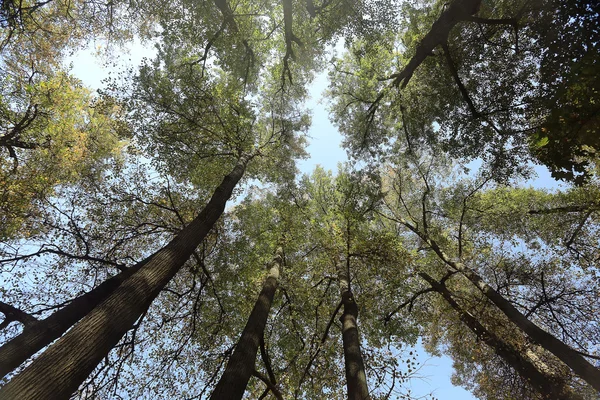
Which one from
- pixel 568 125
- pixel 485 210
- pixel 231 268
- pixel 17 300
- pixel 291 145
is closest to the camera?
pixel 568 125

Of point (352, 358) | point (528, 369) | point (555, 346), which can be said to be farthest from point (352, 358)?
point (528, 369)

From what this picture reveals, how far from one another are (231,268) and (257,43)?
9716 millimetres

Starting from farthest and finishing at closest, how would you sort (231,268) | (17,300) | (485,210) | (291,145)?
(291,145)
(485,210)
(231,268)
(17,300)

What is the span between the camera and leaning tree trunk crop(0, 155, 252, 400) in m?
2.72

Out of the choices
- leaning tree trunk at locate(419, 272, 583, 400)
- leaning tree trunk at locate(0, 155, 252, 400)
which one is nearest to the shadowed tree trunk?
leaning tree trunk at locate(419, 272, 583, 400)

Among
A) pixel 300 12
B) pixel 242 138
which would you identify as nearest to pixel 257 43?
pixel 300 12

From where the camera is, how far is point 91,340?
3.28 meters

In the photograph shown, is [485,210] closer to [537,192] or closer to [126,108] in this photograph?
[537,192]

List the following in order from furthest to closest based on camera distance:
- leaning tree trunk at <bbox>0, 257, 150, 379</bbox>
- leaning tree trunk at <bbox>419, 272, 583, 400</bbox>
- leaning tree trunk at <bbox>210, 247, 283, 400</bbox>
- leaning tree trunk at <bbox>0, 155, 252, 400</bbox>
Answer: leaning tree trunk at <bbox>419, 272, 583, 400</bbox> → leaning tree trunk at <bbox>210, 247, 283, 400</bbox> → leaning tree trunk at <bbox>0, 257, 150, 379</bbox> → leaning tree trunk at <bbox>0, 155, 252, 400</bbox>

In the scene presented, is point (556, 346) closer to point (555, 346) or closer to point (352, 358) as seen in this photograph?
point (555, 346)

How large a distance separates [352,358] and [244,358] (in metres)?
2.19

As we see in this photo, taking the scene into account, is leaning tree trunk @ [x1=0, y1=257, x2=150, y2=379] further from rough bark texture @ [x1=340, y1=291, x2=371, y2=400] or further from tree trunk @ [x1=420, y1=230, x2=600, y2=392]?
tree trunk @ [x1=420, y1=230, x2=600, y2=392]

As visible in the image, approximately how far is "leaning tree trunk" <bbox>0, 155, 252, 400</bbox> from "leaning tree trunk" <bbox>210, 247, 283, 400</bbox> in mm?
1756

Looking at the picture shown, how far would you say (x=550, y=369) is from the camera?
23.8 feet
